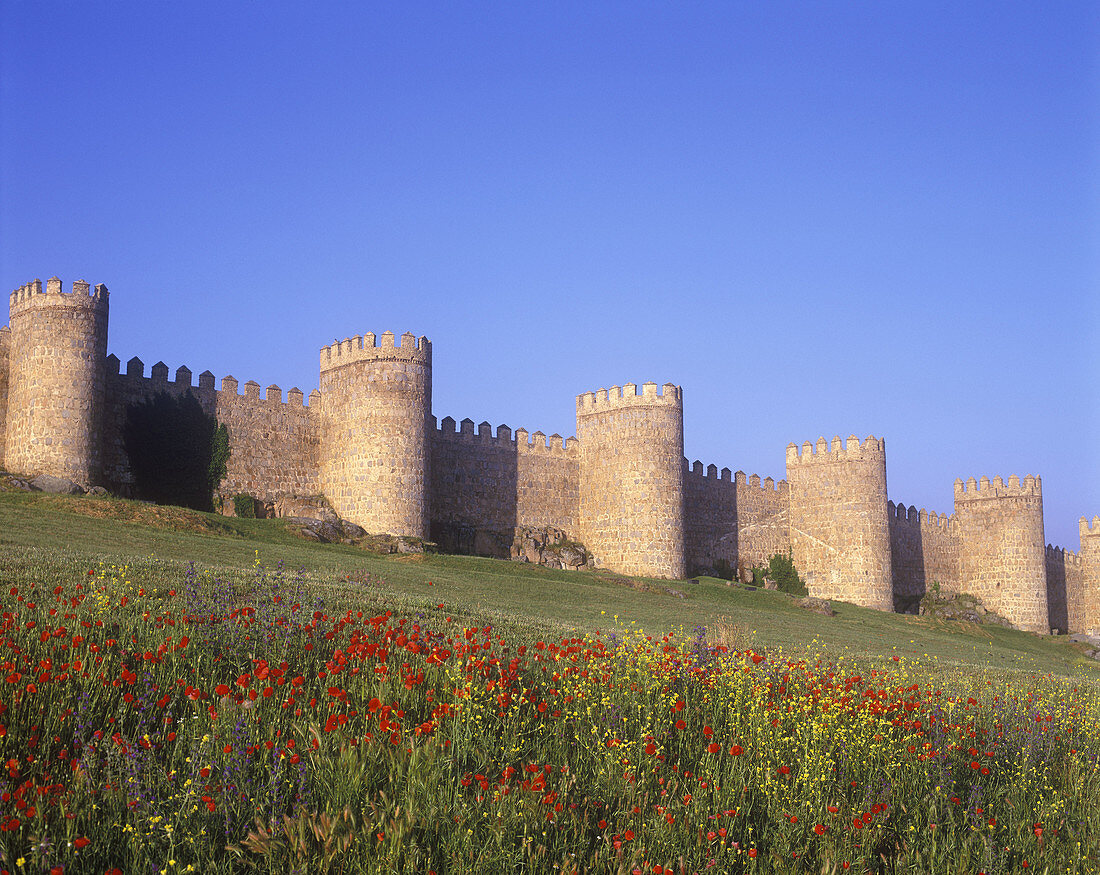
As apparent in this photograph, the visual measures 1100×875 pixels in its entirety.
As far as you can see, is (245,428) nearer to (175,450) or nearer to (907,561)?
(175,450)

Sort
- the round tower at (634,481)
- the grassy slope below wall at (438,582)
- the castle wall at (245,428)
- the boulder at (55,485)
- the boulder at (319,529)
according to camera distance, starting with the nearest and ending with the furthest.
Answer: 1. the grassy slope below wall at (438,582)
2. the boulder at (55,485)
3. the boulder at (319,529)
4. the castle wall at (245,428)
5. the round tower at (634,481)

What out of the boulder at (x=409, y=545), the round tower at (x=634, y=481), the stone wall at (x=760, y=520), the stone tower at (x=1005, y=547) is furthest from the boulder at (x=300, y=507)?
the stone tower at (x=1005, y=547)

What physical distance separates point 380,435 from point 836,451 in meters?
21.4

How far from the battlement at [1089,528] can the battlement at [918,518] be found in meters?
11.0

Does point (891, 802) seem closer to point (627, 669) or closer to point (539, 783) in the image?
point (627, 669)

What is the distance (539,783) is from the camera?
515cm

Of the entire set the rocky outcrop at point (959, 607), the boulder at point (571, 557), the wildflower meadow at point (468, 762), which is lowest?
the rocky outcrop at point (959, 607)

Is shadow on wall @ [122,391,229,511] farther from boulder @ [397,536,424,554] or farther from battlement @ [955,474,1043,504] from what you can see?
battlement @ [955,474,1043,504]

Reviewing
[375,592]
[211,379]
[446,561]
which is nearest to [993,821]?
[375,592]

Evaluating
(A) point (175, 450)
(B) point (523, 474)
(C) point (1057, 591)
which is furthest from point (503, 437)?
(C) point (1057, 591)

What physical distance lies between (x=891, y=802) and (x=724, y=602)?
83.6 feet

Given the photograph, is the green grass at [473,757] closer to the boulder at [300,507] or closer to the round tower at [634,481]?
the boulder at [300,507]

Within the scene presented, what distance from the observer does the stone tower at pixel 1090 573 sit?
56562 millimetres

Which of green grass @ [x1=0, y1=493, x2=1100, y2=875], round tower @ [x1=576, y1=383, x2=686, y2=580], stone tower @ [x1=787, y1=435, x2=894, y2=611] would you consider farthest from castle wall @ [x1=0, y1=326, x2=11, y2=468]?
stone tower @ [x1=787, y1=435, x2=894, y2=611]
